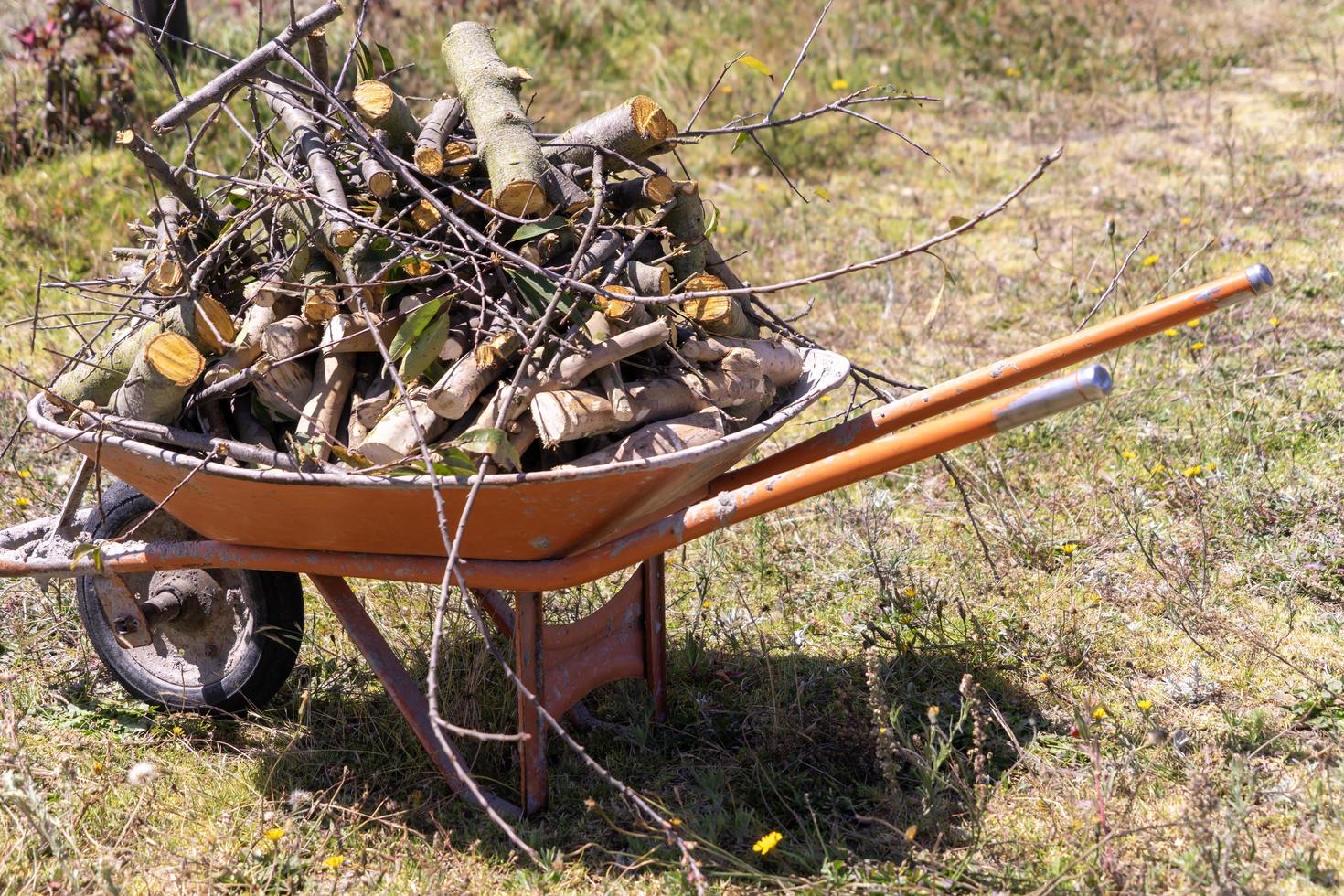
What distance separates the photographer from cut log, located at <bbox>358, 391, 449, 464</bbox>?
225 cm

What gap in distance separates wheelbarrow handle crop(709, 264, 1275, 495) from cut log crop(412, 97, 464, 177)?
91 centimetres

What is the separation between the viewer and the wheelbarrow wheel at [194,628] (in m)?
2.82

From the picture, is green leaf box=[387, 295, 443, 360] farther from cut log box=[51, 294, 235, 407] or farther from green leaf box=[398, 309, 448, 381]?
cut log box=[51, 294, 235, 407]

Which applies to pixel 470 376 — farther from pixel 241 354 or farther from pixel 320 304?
pixel 241 354

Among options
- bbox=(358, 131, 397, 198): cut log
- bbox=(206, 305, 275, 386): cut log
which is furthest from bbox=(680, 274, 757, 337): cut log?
bbox=(206, 305, 275, 386): cut log

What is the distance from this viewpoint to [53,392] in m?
2.57

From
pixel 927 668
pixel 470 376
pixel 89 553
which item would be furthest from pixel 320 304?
pixel 927 668

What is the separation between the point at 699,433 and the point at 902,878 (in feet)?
3.08

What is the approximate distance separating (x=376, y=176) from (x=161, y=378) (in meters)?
0.60

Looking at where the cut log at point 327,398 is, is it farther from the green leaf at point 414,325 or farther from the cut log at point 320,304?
the green leaf at point 414,325

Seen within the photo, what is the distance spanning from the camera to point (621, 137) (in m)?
2.62

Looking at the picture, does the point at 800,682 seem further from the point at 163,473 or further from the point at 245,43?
the point at 245,43

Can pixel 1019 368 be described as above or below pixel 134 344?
below

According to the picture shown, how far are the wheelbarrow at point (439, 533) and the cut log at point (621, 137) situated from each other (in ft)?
2.16
